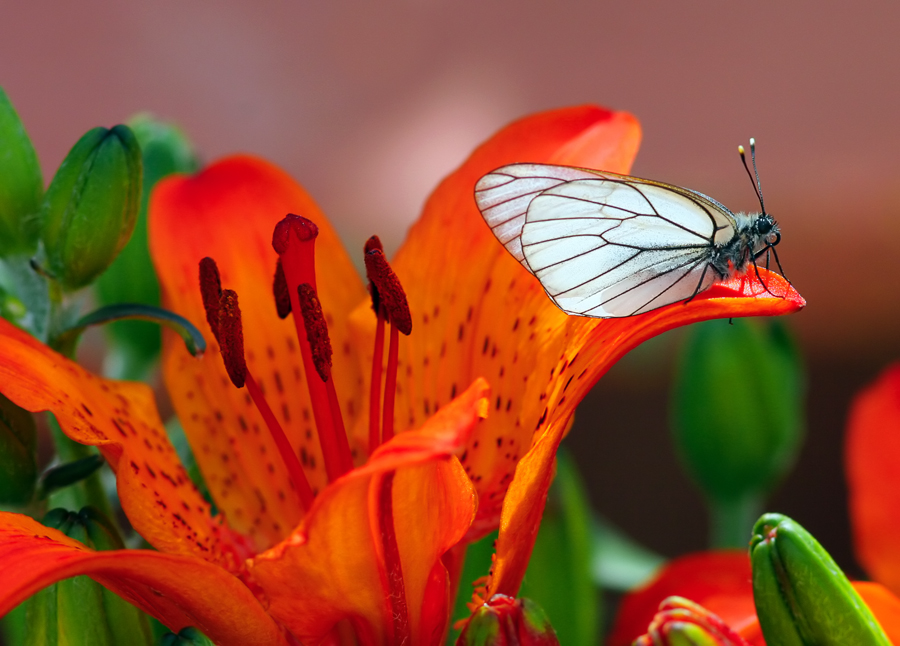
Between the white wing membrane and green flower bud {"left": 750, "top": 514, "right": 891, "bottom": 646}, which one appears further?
the white wing membrane

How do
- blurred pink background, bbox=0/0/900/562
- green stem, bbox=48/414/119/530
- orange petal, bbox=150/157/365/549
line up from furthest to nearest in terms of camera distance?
blurred pink background, bbox=0/0/900/562, orange petal, bbox=150/157/365/549, green stem, bbox=48/414/119/530

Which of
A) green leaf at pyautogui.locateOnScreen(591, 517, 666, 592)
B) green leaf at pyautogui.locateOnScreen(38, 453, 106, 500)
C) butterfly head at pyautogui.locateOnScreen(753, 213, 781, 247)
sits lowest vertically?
green leaf at pyautogui.locateOnScreen(591, 517, 666, 592)

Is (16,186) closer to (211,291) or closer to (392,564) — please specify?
(211,291)

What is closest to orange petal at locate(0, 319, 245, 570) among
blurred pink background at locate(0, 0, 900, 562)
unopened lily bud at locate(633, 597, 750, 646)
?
unopened lily bud at locate(633, 597, 750, 646)

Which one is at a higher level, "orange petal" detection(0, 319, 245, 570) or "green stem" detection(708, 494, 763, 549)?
"orange petal" detection(0, 319, 245, 570)

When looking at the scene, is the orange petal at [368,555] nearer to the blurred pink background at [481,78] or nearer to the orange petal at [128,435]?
the orange petal at [128,435]

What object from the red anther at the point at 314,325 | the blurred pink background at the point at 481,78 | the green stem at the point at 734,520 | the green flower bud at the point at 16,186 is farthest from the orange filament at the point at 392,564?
the blurred pink background at the point at 481,78

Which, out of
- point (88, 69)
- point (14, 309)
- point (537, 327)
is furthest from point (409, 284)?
point (88, 69)

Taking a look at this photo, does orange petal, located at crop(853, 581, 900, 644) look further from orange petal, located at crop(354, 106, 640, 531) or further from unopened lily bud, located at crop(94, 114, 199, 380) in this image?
unopened lily bud, located at crop(94, 114, 199, 380)
